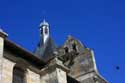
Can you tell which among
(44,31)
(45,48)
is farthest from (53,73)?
(44,31)

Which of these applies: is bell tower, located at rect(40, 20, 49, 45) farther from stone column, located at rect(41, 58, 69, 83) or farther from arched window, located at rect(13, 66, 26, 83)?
arched window, located at rect(13, 66, 26, 83)

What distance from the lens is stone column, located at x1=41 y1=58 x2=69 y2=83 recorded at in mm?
13992

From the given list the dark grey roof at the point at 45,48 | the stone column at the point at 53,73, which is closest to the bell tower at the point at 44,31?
the dark grey roof at the point at 45,48

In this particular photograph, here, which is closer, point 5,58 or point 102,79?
point 5,58

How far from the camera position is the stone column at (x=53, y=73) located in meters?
14.0

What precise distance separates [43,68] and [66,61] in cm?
848

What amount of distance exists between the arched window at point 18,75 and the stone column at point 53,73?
45.5 inches

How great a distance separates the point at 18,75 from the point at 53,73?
1614 mm

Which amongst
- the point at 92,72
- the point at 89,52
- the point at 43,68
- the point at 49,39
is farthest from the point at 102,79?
the point at 49,39

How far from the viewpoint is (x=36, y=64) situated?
1455 centimetres

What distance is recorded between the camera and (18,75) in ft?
44.1

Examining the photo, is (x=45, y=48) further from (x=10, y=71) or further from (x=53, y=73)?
(x=10, y=71)

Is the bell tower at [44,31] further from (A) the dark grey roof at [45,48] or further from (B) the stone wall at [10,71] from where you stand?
(B) the stone wall at [10,71]

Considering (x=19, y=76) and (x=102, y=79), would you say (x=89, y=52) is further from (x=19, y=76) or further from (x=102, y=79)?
(x=19, y=76)
